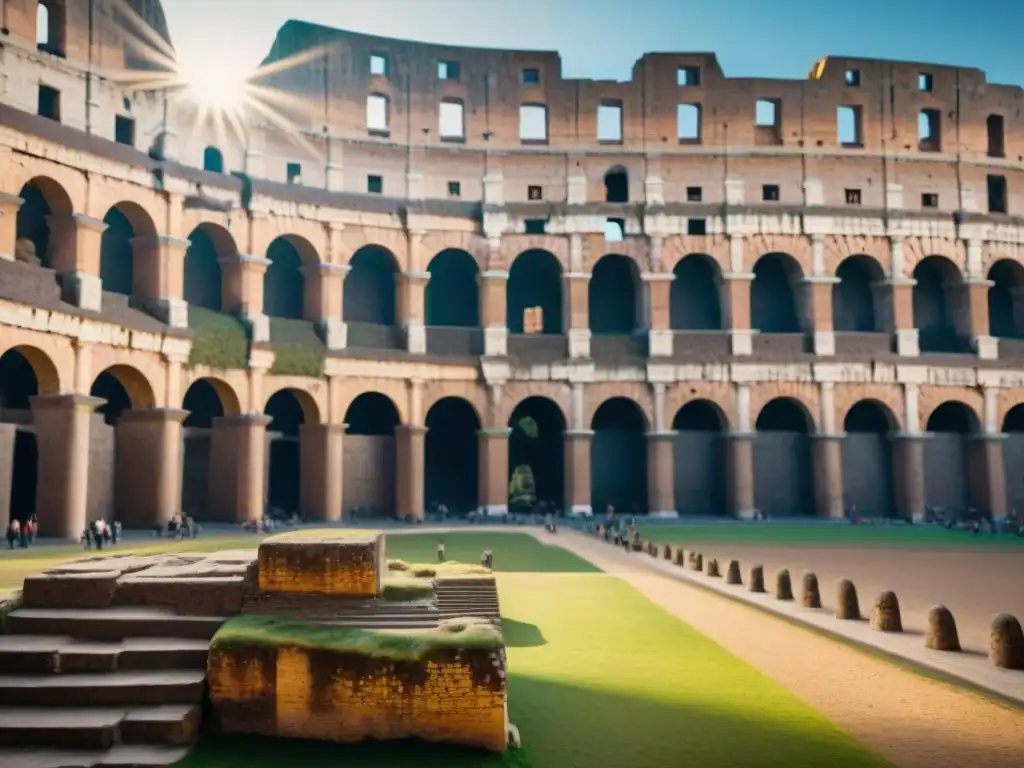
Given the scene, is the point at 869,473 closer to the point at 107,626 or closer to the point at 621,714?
the point at 621,714

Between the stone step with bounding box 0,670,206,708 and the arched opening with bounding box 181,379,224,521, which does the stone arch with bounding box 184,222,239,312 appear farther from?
the stone step with bounding box 0,670,206,708

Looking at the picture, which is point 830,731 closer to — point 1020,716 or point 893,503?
point 1020,716

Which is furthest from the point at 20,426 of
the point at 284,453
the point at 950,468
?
the point at 950,468

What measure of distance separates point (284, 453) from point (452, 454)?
23.7ft

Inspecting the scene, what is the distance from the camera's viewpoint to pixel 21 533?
2317 centimetres

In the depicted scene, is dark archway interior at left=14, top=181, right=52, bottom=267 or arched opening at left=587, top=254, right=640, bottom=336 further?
arched opening at left=587, top=254, right=640, bottom=336

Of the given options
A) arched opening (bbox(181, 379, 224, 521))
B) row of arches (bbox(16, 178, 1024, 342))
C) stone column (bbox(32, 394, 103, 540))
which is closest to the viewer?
stone column (bbox(32, 394, 103, 540))

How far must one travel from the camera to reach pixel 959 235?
3878 centimetres

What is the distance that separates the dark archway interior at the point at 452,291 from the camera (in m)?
39.8

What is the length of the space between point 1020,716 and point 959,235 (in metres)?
33.8

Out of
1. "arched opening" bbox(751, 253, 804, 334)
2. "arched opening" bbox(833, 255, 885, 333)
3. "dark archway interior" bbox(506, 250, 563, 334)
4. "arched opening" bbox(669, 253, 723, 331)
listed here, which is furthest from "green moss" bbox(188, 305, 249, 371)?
"arched opening" bbox(833, 255, 885, 333)

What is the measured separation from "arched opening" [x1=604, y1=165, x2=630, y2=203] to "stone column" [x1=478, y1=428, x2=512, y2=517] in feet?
36.9

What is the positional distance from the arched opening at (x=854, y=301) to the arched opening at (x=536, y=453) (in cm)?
1295

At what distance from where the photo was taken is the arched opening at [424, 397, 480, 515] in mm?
39281
